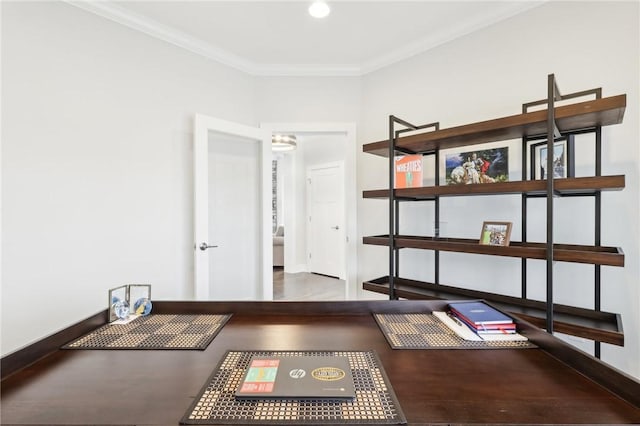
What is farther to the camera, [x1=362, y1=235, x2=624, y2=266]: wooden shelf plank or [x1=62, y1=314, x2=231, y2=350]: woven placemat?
[x1=362, y1=235, x2=624, y2=266]: wooden shelf plank

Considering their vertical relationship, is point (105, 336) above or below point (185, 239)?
below

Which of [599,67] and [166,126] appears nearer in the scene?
[599,67]

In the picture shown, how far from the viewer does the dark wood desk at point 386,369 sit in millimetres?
718

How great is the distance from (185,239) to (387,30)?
2.41 meters

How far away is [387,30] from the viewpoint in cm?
254

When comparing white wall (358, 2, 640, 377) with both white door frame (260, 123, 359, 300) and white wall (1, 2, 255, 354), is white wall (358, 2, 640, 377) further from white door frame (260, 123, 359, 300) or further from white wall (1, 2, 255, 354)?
white wall (1, 2, 255, 354)

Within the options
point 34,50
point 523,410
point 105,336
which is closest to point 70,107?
point 34,50

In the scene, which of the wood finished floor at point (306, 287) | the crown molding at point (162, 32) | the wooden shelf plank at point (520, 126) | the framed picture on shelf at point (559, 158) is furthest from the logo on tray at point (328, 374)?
the wood finished floor at point (306, 287)

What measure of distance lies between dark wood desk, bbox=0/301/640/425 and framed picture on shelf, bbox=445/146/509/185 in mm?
1400

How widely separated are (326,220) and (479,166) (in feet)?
11.5

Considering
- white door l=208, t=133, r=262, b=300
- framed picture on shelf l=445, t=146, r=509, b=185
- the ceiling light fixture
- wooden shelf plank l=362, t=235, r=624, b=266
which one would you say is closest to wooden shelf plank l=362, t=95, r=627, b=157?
framed picture on shelf l=445, t=146, r=509, b=185

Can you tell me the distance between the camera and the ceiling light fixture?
5352 millimetres

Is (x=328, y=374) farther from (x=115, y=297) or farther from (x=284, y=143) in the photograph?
(x=284, y=143)

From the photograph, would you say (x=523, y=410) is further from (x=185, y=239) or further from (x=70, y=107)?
(x=70, y=107)
